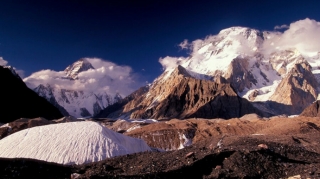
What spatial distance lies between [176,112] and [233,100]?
37355 millimetres

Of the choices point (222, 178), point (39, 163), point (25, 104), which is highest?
point (25, 104)

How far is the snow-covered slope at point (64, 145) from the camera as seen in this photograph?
18.8 meters

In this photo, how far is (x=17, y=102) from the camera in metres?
127

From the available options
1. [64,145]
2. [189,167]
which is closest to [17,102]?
[64,145]

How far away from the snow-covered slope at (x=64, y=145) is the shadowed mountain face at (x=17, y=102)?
9827cm

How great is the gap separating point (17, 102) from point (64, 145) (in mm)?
118509

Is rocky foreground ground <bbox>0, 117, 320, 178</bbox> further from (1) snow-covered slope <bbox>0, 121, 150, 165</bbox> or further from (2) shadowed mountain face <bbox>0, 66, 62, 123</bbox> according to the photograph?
(2) shadowed mountain face <bbox>0, 66, 62, 123</bbox>

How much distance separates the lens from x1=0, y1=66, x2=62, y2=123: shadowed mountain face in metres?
117

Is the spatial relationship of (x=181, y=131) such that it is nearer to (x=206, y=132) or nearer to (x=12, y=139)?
(x=206, y=132)

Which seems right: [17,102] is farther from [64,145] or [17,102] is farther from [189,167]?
[189,167]

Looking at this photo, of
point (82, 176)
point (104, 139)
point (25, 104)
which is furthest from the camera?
point (25, 104)

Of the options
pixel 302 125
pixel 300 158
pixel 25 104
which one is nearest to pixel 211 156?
pixel 300 158

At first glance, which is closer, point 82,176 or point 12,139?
point 82,176

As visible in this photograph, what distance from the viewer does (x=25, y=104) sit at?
130750 millimetres
